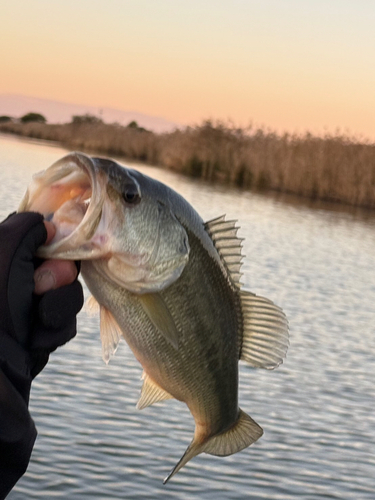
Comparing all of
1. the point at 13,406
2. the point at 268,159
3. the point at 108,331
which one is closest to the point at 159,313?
the point at 108,331

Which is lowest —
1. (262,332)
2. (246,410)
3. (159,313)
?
(246,410)

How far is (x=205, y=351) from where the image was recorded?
2.65 meters

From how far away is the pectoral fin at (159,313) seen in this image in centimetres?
240

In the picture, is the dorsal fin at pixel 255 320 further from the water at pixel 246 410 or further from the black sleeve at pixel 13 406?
the water at pixel 246 410

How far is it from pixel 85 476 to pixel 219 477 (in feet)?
3.87

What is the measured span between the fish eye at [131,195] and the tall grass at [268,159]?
34.4 m

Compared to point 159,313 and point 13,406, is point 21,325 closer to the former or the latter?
point 13,406

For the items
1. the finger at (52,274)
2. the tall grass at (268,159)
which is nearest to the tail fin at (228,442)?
the finger at (52,274)

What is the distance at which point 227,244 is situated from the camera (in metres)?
2.69

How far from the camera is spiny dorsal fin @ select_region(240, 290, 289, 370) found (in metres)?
2.77

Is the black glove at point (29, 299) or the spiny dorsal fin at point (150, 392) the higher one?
the black glove at point (29, 299)

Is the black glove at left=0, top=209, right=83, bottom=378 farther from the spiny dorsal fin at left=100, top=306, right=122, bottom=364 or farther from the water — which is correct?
the water

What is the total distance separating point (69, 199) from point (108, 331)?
0.45 meters

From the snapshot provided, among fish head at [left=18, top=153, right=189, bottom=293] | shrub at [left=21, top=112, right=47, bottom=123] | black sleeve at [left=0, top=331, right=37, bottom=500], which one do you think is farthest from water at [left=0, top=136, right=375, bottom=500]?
shrub at [left=21, top=112, right=47, bottom=123]
